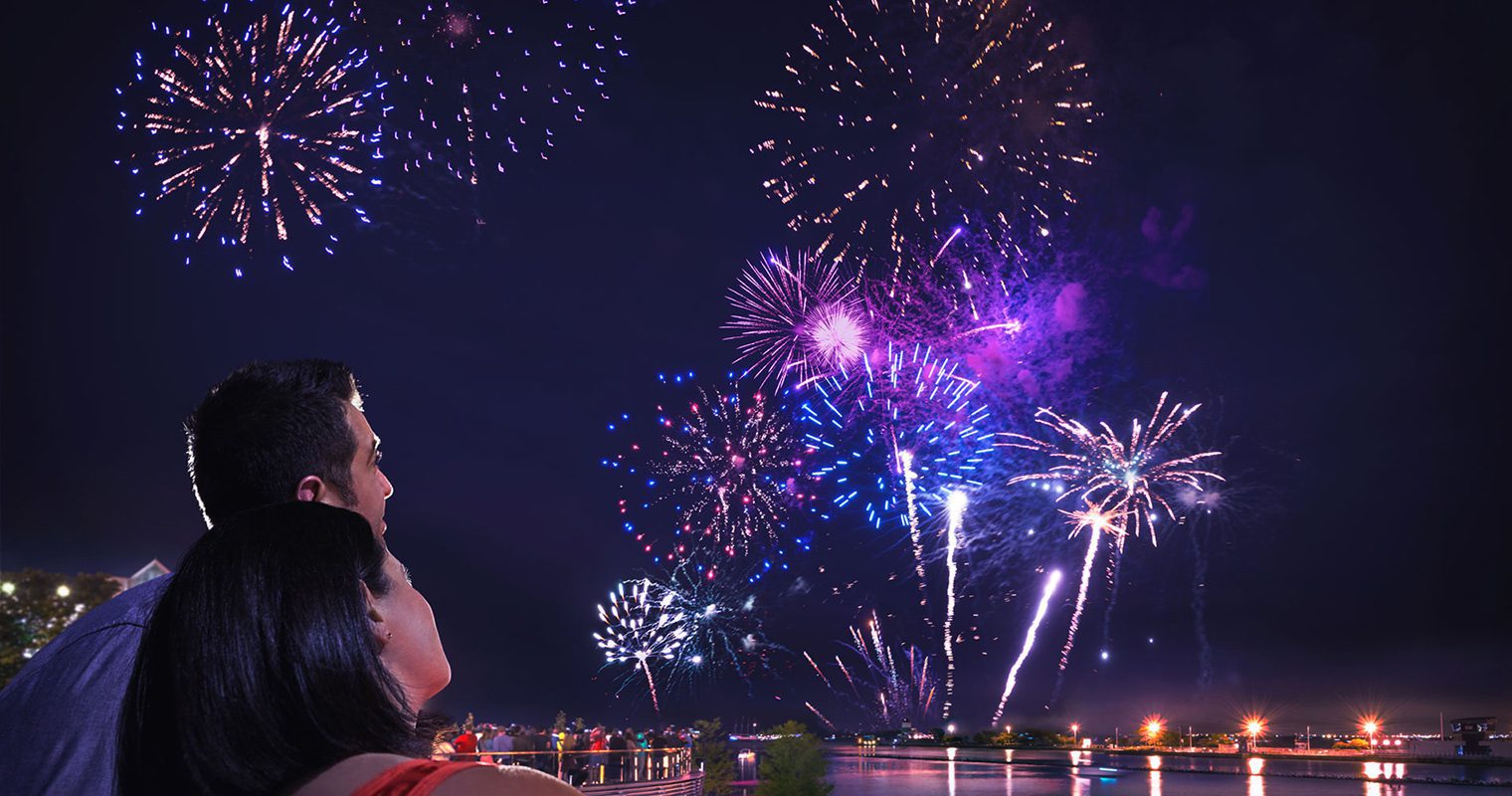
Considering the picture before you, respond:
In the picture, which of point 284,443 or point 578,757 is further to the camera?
point 578,757

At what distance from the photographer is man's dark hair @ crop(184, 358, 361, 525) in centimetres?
192

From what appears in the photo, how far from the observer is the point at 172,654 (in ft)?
3.46

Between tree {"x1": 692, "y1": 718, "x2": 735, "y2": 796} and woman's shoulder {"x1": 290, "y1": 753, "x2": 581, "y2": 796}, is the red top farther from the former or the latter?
tree {"x1": 692, "y1": 718, "x2": 735, "y2": 796}

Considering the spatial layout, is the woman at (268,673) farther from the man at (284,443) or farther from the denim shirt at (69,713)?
the man at (284,443)

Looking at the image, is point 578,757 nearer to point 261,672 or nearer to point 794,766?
point 794,766

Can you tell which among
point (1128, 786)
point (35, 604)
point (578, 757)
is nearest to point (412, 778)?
point (578, 757)

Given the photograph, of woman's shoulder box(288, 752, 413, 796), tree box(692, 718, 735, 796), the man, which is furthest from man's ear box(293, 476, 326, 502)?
tree box(692, 718, 735, 796)

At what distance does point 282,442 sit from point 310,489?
4.4 inches

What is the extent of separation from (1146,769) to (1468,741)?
58799mm

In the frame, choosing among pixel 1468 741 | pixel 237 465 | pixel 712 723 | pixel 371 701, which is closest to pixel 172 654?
pixel 371 701

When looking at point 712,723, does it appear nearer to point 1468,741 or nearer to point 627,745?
point 627,745

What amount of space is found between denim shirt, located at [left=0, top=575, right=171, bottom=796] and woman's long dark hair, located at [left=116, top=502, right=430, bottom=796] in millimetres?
227

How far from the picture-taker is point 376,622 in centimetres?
113

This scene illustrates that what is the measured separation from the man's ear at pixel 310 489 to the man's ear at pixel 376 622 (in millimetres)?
838
